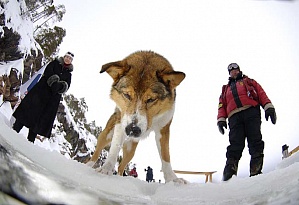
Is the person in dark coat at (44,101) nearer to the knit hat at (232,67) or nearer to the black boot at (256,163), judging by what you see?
the knit hat at (232,67)

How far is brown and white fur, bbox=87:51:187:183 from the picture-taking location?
2.63m

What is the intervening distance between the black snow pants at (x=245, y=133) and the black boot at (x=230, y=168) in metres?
0.05

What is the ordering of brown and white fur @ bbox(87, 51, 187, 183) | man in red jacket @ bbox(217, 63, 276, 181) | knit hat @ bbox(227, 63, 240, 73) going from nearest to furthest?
brown and white fur @ bbox(87, 51, 187, 183) → man in red jacket @ bbox(217, 63, 276, 181) → knit hat @ bbox(227, 63, 240, 73)

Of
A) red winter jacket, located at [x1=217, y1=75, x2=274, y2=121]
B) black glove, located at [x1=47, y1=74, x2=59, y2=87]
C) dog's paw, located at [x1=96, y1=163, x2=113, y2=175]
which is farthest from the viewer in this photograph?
black glove, located at [x1=47, y1=74, x2=59, y2=87]

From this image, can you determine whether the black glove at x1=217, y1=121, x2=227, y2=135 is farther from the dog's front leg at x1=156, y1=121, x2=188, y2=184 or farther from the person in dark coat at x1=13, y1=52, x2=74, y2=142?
the person in dark coat at x1=13, y1=52, x2=74, y2=142

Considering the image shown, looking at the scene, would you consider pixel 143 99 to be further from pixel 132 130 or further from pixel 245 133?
pixel 245 133

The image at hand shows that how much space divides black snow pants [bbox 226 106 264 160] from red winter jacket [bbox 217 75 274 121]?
0.25ft

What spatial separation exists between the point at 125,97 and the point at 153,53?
870 mm

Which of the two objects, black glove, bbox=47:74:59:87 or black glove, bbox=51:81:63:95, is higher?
black glove, bbox=47:74:59:87

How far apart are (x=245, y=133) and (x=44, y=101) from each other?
2.71m

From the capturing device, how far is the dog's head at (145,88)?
2.64 m

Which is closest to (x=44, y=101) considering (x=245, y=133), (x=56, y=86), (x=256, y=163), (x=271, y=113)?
(x=56, y=86)

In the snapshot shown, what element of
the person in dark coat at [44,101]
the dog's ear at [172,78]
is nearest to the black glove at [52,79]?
the person in dark coat at [44,101]

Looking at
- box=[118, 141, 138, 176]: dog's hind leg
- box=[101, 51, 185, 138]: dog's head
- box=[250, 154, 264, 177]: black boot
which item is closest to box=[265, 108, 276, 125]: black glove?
box=[250, 154, 264, 177]: black boot
